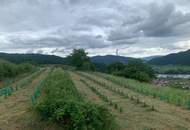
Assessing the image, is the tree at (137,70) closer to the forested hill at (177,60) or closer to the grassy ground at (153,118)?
the grassy ground at (153,118)

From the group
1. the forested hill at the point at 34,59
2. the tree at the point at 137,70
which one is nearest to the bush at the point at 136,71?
the tree at the point at 137,70

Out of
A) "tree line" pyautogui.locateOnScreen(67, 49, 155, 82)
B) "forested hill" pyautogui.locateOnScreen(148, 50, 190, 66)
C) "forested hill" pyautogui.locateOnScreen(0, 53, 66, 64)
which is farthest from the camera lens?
"forested hill" pyautogui.locateOnScreen(148, 50, 190, 66)

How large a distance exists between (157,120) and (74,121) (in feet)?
12.3

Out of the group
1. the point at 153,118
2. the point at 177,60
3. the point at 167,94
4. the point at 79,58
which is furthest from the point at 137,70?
the point at 177,60

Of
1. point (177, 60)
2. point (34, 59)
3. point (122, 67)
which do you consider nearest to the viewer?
point (122, 67)

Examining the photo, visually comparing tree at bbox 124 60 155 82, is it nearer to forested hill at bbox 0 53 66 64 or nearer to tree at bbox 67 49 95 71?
tree at bbox 67 49 95 71

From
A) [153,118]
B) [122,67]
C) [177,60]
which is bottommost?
[153,118]

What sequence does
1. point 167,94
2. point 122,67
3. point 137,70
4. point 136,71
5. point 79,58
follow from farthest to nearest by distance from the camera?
point 79,58 < point 122,67 < point 137,70 < point 136,71 < point 167,94

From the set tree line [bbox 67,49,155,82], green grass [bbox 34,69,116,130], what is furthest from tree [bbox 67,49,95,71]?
green grass [bbox 34,69,116,130]

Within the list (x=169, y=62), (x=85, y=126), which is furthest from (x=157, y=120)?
(x=169, y=62)

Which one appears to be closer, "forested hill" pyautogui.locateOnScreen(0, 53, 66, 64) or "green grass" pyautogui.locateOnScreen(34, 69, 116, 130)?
"green grass" pyautogui.locateOnScreen(34, 69, 116, 130)

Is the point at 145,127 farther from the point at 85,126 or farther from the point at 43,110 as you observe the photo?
the point at 43,110

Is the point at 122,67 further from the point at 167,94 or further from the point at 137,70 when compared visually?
the point at 167,94

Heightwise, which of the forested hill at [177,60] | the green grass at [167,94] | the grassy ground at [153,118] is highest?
the forested hill at [177,60]
